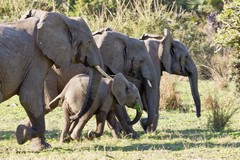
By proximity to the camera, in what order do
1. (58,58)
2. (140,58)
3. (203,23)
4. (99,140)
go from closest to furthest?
(58,58) → (99,140) → (140,58) → (203,23)

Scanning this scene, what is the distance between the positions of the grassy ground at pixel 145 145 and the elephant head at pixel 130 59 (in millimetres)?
771

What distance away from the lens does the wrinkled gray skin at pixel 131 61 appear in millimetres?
13117

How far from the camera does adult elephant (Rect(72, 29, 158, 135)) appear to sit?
13.1 m

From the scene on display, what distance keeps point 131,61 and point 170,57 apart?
57.8 inches

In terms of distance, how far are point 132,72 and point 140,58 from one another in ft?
1.00

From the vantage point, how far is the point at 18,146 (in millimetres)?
10984

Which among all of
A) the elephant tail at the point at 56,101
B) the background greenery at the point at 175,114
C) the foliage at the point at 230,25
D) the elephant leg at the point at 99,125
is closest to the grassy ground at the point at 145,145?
the background greenery at the point at 175,114

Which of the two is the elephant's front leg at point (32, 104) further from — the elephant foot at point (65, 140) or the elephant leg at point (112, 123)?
the elephant leg at point (112, 123)

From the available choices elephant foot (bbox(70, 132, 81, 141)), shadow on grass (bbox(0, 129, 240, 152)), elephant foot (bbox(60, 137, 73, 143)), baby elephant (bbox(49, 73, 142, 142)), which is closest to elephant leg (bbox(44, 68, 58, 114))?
shadow on grass (bbox(0, 129, 240, 152))

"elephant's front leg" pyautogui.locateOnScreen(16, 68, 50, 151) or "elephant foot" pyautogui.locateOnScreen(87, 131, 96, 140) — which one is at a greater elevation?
"elephant's front leg" pyautogui.locateOnScreen(16, 68, 50, 151)

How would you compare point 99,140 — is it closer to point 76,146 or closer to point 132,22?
point 76,146

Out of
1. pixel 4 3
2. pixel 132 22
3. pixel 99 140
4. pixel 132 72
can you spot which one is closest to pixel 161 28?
pixel 132 22

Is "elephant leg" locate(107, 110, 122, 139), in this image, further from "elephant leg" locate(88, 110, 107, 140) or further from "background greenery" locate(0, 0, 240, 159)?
"elephant leg" locate(88, 110, 107, 140)

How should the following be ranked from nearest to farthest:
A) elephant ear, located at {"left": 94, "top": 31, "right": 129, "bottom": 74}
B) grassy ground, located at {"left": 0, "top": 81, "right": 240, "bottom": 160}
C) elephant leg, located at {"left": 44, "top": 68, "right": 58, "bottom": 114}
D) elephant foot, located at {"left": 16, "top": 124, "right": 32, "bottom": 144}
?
grassy ground, located at {"left": 0, "top": 81, "right": 240, "bottom": 160}, elephant foot, located at {"left": 16, "top": 124, "right": 32, "bottom": 144}, elephant leg, located at {"left": 44, "top": 68, "right": 58, "bottom": 114}, elephant ear, located at {"left": 94, "top": 31, "right": 129, "bottom": 74}
